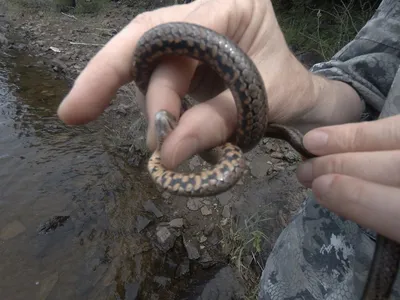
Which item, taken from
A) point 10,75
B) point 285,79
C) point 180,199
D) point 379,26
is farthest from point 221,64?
point 10,75

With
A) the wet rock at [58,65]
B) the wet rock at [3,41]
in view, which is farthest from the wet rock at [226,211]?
the wet rock at [3,41]

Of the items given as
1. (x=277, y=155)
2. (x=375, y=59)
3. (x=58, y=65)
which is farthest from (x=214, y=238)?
(x=58, y=65)

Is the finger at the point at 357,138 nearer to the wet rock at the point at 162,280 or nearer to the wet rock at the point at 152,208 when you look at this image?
the wet rock at the point at 162,280

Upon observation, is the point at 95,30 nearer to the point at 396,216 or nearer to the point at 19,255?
the point at 19,255

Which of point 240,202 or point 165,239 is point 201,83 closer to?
point 165,239

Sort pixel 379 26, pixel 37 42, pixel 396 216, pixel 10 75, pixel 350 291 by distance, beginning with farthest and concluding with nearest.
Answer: pixel 37 42
pixel 10 75
pixel 379 26
pixel 350 291
pixel 396 216
